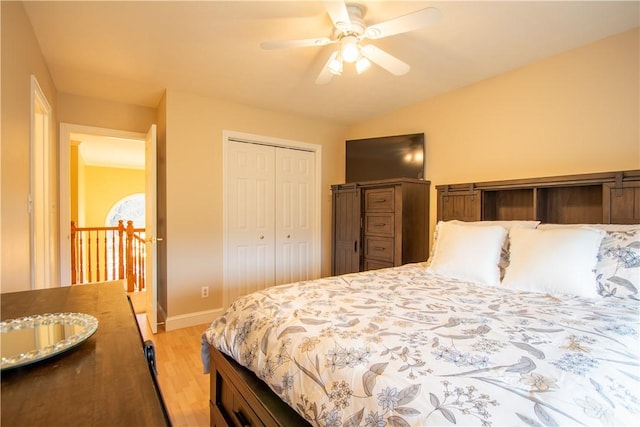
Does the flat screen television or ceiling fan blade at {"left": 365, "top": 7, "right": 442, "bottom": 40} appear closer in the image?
ceiling fan blade at {"left": 365, "top": 7, "right": 442, "bottom": 40}

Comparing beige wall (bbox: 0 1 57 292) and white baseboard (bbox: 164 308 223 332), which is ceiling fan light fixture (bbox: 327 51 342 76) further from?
white baseboard (bbox: 164 308 223 332)

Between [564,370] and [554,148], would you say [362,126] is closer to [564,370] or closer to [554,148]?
[554,148]

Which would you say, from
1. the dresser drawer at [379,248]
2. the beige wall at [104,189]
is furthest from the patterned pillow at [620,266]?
the beige wall at [104,189]

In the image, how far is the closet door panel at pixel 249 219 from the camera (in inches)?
136

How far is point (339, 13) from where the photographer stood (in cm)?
160

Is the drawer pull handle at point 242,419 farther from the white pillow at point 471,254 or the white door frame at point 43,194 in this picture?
the white door frame at point 43,194

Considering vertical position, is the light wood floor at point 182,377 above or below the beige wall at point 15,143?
below

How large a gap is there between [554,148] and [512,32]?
3.15ft

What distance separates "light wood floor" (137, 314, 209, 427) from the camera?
1818mm

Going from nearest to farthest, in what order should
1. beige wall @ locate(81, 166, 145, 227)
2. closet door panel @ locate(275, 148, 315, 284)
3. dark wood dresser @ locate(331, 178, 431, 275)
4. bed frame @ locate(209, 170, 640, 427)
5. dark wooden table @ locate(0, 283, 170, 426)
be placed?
dark wooden table @ locate(0, 283, 170, 426) → bed frame @ locate(209, 170, 640, 427) → dark wood dresser @ locate(331, 178, 431, 275) → closet door panel @ locate(275, 148, 315, 284) → beige wall @ locate(81, 166, 145, 227)

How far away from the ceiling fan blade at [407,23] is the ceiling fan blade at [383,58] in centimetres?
10

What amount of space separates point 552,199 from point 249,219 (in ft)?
9.62

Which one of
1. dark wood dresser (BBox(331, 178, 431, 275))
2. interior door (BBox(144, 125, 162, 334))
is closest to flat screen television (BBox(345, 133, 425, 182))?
dark wood dresser (BBox(331, 178, 431, 275))

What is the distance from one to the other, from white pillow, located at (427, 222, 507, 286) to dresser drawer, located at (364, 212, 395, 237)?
885 millimetres
